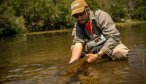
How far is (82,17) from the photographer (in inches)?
309

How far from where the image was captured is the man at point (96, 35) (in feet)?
26.6

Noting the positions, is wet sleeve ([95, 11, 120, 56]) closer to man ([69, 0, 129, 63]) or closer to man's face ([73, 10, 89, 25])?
man ([69, 0, 129, 63])

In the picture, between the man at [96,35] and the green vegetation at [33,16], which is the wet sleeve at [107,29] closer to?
the man at [96,35]

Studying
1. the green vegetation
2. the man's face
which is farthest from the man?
the green vegetation

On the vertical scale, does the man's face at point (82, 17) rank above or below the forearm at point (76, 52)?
above

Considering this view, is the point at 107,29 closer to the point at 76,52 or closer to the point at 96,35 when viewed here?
the point at 96,35

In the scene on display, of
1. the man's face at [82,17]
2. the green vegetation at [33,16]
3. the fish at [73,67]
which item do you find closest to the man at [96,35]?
the man's face at [82,17]

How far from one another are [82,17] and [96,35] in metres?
0.85

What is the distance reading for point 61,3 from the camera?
8275 centimetres

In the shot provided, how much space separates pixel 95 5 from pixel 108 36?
9043 centimetres

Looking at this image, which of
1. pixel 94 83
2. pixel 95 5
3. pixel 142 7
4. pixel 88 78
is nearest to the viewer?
pixel 94 83

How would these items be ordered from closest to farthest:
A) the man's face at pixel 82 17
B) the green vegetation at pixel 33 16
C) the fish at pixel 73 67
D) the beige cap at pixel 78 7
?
the fish at pixel 73 67, the beige cap at pixel 78 7, the man's face at pixel 82 17, the green vegetation at pixel 33 16

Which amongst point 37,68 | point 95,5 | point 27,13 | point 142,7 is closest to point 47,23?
point 27,13

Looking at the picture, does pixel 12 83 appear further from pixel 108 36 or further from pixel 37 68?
pixel 108 36
